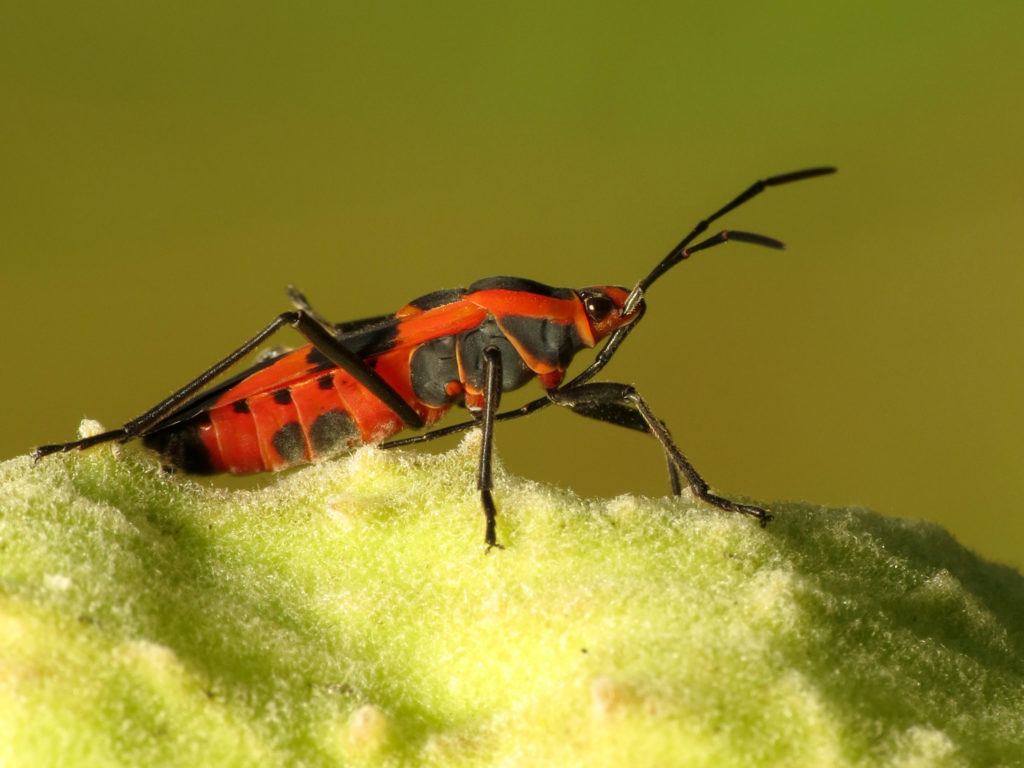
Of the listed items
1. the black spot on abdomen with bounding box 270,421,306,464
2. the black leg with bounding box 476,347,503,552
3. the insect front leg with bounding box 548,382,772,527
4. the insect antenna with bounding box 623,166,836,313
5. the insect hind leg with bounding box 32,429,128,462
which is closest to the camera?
the black leg with bounding box 476,347,503,552

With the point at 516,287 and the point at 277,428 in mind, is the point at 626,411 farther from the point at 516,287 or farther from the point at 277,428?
the point at 277,428

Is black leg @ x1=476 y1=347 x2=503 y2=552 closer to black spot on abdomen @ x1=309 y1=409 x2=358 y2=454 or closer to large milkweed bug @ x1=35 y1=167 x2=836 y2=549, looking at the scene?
large milkweed bug @ x1=35 y1=167 x2=836 y2=549

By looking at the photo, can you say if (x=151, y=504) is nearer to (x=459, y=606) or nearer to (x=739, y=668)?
(x=459, y=606)

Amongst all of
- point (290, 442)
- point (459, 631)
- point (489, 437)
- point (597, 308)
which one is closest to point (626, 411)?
point (597, 308)

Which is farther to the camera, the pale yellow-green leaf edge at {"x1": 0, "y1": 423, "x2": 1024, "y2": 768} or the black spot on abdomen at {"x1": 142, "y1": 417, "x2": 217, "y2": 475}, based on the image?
the black spot on abdomen at {"x1": 142, "y1": 417, "x2": 217, "y2": 475}

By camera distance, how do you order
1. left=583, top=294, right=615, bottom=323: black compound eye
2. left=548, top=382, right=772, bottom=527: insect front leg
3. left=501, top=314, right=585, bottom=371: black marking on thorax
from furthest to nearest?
left=583, top=294, right=615, bottom=323: black compound eye < left=501, top=314, right=585, bottom=371: black marking on thorax < left=548, top=382, right=772, bottom=527: insect front leg

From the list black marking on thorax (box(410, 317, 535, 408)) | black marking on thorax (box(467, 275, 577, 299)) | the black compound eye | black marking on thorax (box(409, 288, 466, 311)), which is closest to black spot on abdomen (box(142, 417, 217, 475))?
black marking on thorax (box(410, 317, 535, 408))

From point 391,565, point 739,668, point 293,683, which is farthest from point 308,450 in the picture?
point 739,668
